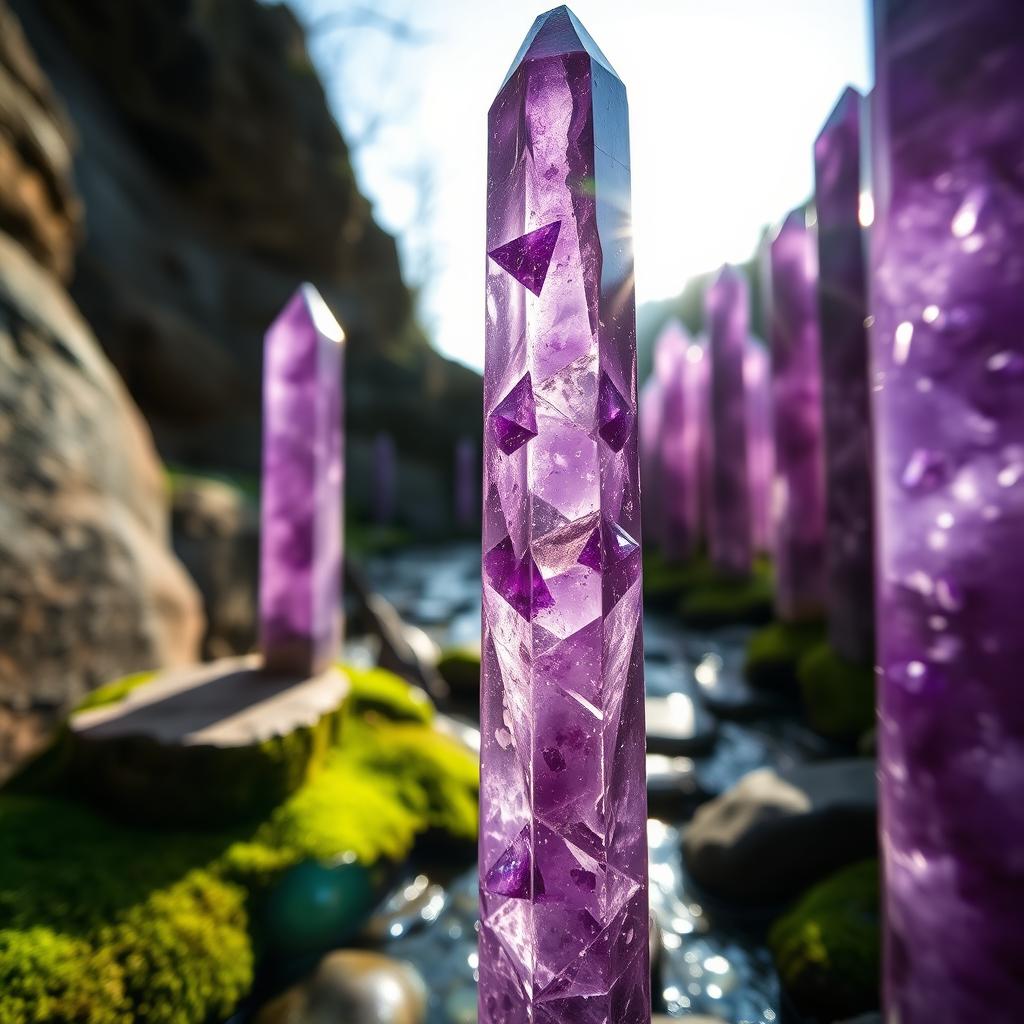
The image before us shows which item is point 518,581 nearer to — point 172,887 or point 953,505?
point 953,505

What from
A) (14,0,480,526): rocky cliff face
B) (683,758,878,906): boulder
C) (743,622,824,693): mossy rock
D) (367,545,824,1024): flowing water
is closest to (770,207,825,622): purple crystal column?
(743,622,824,693): mossy rock

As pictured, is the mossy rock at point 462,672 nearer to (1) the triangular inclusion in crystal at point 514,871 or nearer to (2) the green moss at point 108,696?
(2) the green moss at point 108,696

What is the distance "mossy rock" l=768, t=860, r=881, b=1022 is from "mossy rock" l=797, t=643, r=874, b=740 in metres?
1.48

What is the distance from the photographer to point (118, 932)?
1.39 m

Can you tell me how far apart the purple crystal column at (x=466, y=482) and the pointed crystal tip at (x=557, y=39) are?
51.6 feet

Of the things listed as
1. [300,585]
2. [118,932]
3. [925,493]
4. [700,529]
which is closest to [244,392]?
[700,529]

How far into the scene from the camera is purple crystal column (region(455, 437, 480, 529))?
16734 mm

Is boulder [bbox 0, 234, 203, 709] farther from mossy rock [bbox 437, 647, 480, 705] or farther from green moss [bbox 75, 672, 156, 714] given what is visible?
mossy rock [bbox 437, 647, 480, 705]

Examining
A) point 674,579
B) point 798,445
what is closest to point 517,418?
point 798,445

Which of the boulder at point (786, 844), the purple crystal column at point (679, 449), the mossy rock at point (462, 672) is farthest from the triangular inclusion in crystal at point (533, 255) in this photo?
the purple crystal column at point (679, 449)

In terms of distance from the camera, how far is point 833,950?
1425mm

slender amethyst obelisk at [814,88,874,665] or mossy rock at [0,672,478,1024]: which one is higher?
slender amethyst obelisk at [814,88,874,665]

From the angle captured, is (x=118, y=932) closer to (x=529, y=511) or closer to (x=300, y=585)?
(x=300, y=585)

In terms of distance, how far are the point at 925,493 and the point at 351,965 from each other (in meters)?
1.63
